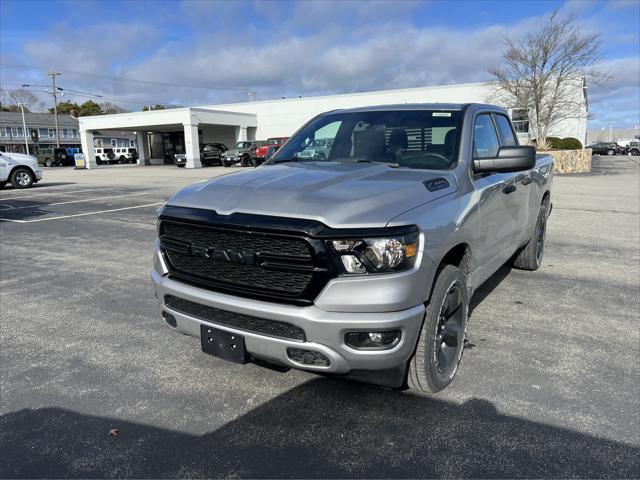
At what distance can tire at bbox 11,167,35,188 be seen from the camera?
18.6 meters

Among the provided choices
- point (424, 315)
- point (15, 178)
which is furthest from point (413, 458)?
point (15, 178)

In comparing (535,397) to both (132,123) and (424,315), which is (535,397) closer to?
(424,315)

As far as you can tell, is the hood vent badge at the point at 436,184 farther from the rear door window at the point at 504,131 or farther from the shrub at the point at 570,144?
the shrub at the point at 570,144

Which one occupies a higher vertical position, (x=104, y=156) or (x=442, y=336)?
(x=104, y=156)

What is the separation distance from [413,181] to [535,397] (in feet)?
5.21

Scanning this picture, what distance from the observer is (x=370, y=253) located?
2479mm

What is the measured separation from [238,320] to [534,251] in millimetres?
4380

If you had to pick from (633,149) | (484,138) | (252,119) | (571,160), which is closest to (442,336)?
(484,138)

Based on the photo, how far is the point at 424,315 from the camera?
8.89 ft

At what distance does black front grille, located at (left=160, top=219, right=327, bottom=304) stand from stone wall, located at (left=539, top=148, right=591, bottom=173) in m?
24.6

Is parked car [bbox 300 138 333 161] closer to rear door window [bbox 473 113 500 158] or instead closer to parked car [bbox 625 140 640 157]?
rear door window [bbox 473 113 500 158]

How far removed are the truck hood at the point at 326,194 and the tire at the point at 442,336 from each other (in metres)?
0.54

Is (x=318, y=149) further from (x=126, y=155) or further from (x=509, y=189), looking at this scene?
(x=126, y=155)

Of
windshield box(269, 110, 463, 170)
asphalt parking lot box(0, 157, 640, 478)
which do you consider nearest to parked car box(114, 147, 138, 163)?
asphalt parking lot box(0, 157, 640, 478)
